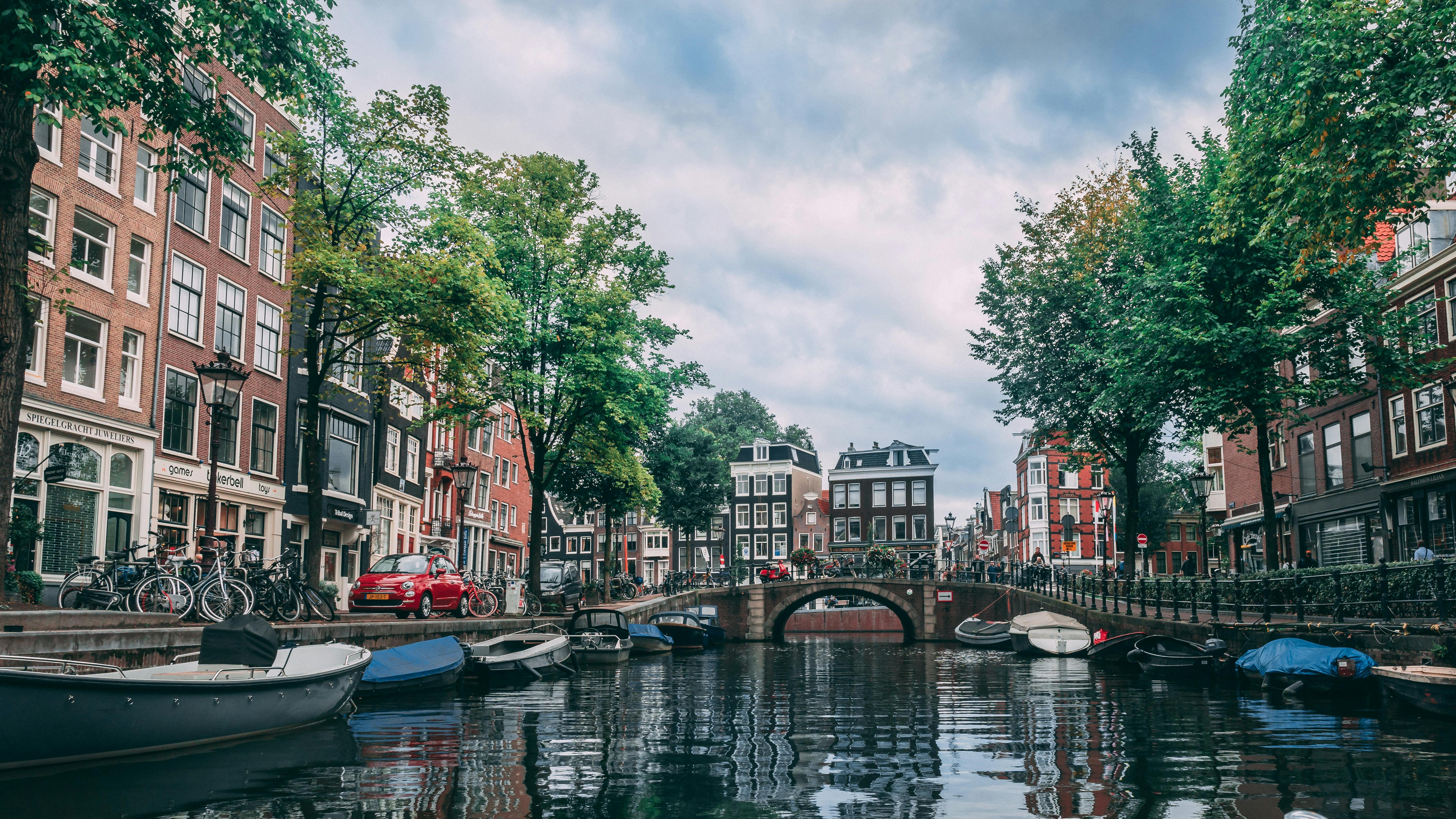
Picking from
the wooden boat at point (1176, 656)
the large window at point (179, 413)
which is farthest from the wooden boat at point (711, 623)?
the large window at point (179, 413)

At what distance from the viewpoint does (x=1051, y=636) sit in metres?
38.1

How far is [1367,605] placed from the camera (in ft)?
64.7

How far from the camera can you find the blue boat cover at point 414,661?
19.2 m

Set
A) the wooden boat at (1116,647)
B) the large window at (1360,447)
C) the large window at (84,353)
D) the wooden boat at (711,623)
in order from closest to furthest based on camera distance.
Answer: the large window at (84,353)
the wooden boat at (1116,647)
the large window at (1360,447)
the wooden boat at (711,623)

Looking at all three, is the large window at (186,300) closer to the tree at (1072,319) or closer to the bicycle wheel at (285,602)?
the bicycle wheel at (285,602)

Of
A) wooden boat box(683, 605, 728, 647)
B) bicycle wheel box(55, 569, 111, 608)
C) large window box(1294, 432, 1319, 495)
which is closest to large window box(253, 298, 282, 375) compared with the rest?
bicycle wheel box(55, 569, 111, 608)

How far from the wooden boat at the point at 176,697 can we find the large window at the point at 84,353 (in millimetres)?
11374

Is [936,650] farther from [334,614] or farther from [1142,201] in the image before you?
[334,614]

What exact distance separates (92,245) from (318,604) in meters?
10.2

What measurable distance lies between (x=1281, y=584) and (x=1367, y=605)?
209 inches

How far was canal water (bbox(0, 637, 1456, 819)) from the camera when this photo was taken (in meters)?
9.29

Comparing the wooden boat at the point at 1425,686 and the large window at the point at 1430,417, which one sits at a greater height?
the large window at the point at 1430,417

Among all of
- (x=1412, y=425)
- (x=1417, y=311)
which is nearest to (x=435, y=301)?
(x=1417, y=311)

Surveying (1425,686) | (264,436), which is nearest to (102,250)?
(264,436)
